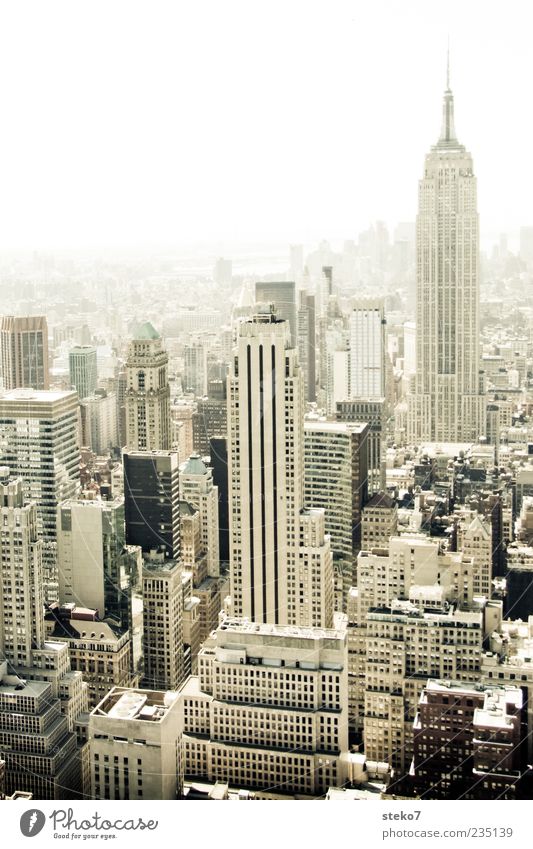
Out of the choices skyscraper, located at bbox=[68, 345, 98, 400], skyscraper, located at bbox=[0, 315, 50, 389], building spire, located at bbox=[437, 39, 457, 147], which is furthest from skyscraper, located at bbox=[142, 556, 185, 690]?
building spire, located at bbox=[437, 39, 457, 147]

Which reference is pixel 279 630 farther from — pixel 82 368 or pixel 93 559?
pixel 82 368

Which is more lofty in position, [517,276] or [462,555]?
[517,276]

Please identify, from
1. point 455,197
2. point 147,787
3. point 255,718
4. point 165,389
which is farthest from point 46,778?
point 455,197

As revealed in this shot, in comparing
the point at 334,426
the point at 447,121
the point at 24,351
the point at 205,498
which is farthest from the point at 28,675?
the point at 447,121

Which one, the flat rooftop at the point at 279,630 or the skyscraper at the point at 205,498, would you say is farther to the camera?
the skyscraper at the point at 205,498

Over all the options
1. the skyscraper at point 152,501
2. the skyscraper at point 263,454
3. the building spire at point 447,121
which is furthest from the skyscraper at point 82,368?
the building spire at point 447,121

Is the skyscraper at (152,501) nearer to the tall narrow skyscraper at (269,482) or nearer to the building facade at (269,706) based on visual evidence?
the tall narrow skyscraper at (269,482)
